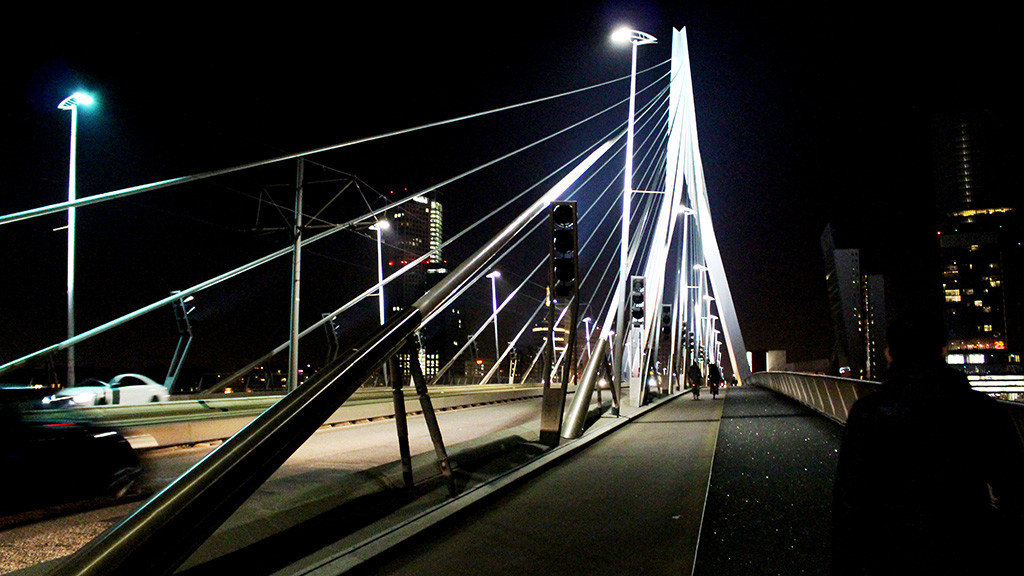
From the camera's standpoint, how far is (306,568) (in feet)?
14.4

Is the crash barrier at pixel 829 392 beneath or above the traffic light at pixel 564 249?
beneath

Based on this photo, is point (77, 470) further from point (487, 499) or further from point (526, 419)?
point (526, 419)

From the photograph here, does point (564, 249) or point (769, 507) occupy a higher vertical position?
point (564, 249)

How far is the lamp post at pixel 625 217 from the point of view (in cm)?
1561

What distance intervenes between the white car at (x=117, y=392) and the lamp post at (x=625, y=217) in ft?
35.9

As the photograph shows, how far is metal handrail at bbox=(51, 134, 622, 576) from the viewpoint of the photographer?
9.80ft

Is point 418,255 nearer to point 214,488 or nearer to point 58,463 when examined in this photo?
point 58,463

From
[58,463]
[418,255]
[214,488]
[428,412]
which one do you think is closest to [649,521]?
[428,412]

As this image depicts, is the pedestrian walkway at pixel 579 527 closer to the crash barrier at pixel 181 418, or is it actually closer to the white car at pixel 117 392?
the crash barrier at pixel 181 418

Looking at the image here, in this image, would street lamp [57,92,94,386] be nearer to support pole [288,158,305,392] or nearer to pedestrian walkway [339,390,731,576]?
support pole [288,158,305,392]

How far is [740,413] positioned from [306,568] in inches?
672

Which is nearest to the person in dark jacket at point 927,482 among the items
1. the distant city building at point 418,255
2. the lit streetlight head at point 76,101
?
the lit streetlight head at point 76,101

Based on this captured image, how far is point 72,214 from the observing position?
722 inches

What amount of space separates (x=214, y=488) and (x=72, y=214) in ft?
57.6
